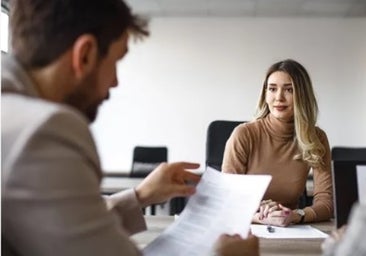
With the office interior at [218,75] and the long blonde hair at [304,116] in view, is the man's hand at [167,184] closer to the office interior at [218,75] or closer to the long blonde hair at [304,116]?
the long blonde hair at [304,116]

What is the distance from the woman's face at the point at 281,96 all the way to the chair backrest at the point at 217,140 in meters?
0.45

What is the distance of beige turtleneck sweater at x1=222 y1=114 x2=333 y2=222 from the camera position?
1913mm

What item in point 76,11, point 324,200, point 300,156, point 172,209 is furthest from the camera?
point 172,209

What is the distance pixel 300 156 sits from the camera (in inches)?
78.7

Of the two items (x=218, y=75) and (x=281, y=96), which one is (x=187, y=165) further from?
(x=218, y=75)

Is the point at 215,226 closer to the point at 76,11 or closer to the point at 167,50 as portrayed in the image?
the point at 76,11

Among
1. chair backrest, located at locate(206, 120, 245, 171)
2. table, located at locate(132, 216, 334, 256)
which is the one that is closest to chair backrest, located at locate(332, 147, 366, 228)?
table, located at locate(132, 216, 334, 256)

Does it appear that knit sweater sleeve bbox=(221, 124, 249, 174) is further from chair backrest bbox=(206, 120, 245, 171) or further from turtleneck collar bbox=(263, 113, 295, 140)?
chair backrest bbox=(206, 120, 245, 171)

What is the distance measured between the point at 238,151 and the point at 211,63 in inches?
160

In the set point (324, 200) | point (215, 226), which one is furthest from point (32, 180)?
point (324, 200)

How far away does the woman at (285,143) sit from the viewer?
76.3 inches

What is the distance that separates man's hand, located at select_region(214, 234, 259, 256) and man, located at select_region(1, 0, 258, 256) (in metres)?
0.25

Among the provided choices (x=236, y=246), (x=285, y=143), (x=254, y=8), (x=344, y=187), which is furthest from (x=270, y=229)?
(x=254, y=8)

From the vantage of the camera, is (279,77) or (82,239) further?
(279,77)
